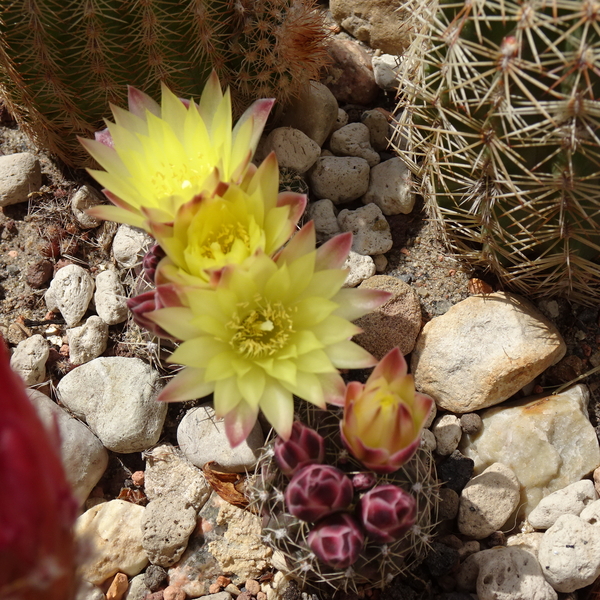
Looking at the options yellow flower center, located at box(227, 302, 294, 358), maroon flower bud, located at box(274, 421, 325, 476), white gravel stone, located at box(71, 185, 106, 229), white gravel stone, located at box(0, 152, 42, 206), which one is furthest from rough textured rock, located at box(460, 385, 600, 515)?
white gravel stone, located at box(0, 152, 42, 206)

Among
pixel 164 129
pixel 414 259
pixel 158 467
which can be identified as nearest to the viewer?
pixel 164 129

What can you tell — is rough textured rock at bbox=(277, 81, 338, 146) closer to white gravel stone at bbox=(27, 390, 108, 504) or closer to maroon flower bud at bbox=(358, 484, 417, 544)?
white gravel stone at bbox=(27, 390, 108, 504)

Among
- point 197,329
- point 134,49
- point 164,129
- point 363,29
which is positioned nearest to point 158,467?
point 197,329

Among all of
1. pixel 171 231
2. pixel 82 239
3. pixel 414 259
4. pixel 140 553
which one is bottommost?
pixel 140 553

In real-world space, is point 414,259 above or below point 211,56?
below

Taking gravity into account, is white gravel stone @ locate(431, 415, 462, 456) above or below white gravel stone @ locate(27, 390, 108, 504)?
below

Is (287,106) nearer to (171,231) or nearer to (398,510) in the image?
(171,231)

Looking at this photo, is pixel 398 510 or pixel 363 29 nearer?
pixel 398 510
